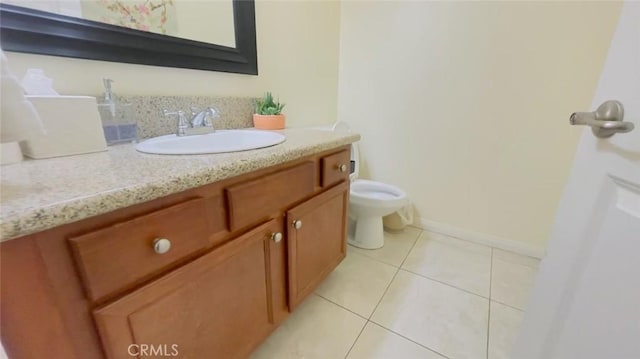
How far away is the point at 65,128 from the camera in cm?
65

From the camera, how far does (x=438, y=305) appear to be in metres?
1.27

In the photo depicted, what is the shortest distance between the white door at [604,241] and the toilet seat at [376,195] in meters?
0.92

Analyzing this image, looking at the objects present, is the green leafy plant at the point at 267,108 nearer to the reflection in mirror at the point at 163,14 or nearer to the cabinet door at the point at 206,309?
the reflection in mirror at the point at 163,14

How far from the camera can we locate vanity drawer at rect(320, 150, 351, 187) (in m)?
1.03

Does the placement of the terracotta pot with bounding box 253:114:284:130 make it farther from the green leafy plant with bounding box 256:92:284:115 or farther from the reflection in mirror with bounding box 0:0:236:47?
the reflection in mirror with bounding box 0:0:236:47

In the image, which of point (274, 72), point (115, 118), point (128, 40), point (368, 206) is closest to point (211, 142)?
point (115, 118)

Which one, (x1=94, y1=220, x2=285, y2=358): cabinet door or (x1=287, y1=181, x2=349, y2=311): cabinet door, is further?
(x1=287, y1=181, x2=349, y2=311): cabinet door

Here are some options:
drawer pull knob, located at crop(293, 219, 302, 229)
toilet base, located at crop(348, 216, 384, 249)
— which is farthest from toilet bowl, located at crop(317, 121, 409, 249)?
drawer pull knob, located at crop(293, 219, 302, 229)

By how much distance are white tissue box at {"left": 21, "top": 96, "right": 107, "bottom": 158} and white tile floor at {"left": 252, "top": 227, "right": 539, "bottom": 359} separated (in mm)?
941

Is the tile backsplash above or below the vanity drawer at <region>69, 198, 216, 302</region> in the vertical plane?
above

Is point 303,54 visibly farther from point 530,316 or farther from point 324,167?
point 530,316

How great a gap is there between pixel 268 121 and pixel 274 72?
1.21 feet

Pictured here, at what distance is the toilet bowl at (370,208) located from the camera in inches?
62.5
